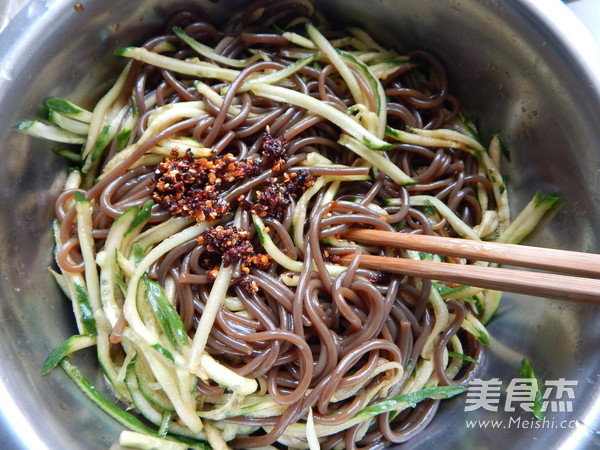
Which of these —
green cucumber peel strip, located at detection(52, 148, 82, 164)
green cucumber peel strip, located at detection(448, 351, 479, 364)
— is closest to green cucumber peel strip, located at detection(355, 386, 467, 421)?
green cucumber peel strip, located at detection(448, 351, 479, 364)

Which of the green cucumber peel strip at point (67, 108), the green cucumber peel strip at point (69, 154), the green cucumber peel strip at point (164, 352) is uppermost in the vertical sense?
the green cucumber peel strip at point (67, 108)

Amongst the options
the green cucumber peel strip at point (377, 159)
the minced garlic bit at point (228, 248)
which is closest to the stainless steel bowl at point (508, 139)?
the green cucumber peel strip at point (377, 159)

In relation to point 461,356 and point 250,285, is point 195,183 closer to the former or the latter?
point 250,285

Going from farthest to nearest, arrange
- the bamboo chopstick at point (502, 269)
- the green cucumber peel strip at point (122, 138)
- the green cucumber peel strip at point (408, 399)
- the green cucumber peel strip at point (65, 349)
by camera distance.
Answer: the green cucumber peel strip at point (122, 138)
the green cucumber peel strip at point (408, 399)
the green cucumber peel strip at point (65, 349)
the bamboo chopstick at point (502, 269)

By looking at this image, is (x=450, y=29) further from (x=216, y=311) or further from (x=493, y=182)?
(x=216, y=311)

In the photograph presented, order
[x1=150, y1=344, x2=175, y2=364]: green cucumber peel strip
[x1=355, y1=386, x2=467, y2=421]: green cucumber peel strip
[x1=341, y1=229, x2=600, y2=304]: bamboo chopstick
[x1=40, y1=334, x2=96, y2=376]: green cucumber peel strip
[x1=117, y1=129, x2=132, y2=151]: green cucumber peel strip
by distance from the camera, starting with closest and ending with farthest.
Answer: [x1=341, y1=229, x2=600, y2=304]: bamboo chopstick < [x1=150, y1=344, x2=175, y2=364]: green cucumber peel strip < [x1=40, y1=334, x2=96, y2=376]: green cucumber peel strip < [x1=355, y1=386, x2=467, y2=421]: green cucumber peel strip < [x1=117, y1=129, x2=132, y2=151]: green cucumber peel strip

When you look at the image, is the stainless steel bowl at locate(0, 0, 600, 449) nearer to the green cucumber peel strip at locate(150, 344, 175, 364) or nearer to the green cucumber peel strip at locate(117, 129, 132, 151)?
the green cucumber peel strip at locate(117, 129, 132, 151)

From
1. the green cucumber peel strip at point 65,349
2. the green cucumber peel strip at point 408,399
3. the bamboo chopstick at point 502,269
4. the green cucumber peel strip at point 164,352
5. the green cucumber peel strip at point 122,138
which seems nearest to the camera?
the bamboo chopstick at point 502,269

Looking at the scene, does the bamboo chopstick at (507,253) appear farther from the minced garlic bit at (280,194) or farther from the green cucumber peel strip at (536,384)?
the green cucumber peel strip at (536,384)
